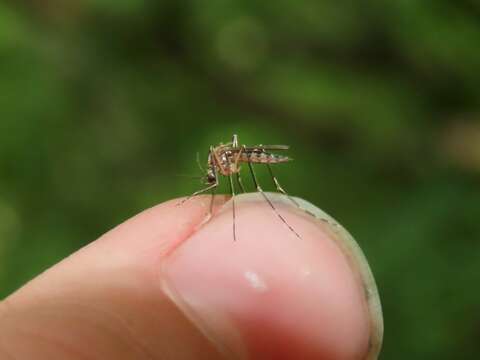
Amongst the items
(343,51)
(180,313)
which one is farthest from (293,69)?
(180,313)

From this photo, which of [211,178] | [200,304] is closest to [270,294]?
[200,304]

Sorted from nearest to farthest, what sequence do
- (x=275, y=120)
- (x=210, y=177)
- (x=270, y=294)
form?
(x=270, y=294) → (x=210, y=177) → (x=275, y=120)

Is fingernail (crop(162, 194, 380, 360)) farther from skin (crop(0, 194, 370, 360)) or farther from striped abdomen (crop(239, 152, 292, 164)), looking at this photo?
striped abdomen (crop(239, 152, 292, 164))

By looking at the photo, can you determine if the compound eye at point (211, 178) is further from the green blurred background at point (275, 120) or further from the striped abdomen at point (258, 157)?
the green blurred background at point (275, 120)

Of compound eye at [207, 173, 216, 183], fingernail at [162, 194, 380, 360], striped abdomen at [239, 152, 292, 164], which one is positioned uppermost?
striped abdomen at [239, 152, 292, 164]

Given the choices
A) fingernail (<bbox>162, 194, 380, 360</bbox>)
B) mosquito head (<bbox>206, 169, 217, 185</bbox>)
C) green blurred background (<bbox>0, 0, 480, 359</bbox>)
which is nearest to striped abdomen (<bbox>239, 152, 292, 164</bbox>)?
mosquito head (<bbox>206, 169, 217, 185</bbox>)

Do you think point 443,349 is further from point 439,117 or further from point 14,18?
point 14,18

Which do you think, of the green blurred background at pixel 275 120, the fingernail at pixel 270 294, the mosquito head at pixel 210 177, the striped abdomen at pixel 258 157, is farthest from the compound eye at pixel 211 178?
the green blurred background at pixel 275 120

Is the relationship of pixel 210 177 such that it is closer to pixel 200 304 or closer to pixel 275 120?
pixel 200 304
